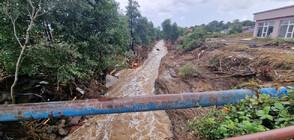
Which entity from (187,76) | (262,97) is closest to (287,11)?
(187,76)

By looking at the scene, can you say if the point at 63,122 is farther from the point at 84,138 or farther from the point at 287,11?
the point at 287,11

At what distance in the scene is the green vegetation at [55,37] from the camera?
394 centimetres

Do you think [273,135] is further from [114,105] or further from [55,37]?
[55,37]

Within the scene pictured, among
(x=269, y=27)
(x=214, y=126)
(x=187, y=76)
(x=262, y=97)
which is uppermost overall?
(x=269, y=27)

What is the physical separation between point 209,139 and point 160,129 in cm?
361

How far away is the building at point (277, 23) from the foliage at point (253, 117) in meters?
20.5

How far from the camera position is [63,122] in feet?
17.5

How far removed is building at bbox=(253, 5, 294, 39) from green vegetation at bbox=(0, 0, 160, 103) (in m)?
20.5

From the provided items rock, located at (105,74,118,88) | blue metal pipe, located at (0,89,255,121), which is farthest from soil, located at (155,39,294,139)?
rock, located at (105,74,118,88)

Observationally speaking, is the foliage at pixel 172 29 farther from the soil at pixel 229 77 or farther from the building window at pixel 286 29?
the soil at pixel 229 77

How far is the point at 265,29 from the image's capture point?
18.2 metres

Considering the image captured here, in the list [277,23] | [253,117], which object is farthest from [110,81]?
[277,23]

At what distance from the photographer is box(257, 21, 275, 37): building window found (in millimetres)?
17219

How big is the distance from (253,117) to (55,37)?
23.0 feet
